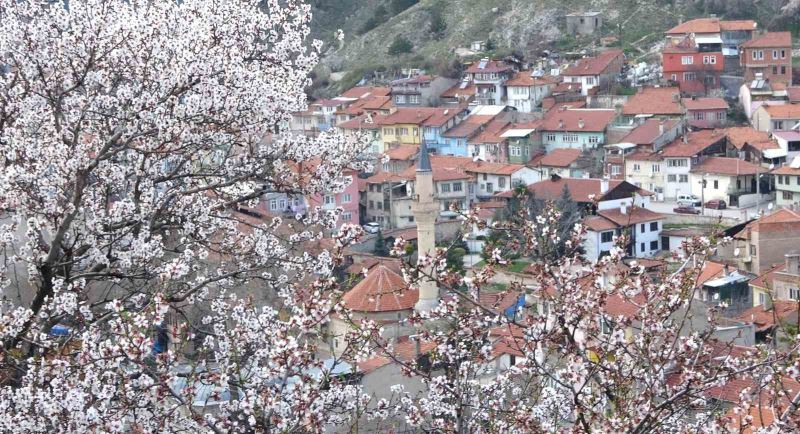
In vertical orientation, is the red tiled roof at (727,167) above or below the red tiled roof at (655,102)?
below

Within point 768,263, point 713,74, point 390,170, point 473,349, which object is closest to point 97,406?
point 473,349

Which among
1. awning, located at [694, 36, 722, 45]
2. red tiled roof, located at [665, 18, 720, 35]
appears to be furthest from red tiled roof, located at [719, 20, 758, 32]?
awning, located at [694, 36, 722, 45]

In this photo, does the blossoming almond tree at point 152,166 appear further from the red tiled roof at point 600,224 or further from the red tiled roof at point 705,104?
the red tiled roof at point 705,104

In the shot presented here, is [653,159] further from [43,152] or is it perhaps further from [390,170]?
[43,152]

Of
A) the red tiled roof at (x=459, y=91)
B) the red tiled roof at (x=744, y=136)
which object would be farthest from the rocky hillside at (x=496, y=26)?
the red tiled roof at (x=744, y=136)

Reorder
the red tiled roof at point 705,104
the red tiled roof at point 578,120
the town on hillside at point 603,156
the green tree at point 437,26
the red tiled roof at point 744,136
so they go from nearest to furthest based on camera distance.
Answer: the town on hillside at point 603,156, the red tiled roof at point 744,136, the red tiled roof at point 578,120, the red tiled roof at point 705,104, the green tree at point 437,26

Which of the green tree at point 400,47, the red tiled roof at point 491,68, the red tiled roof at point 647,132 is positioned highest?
the green tree at point 400,47

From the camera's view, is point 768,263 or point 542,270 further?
point 768,263
